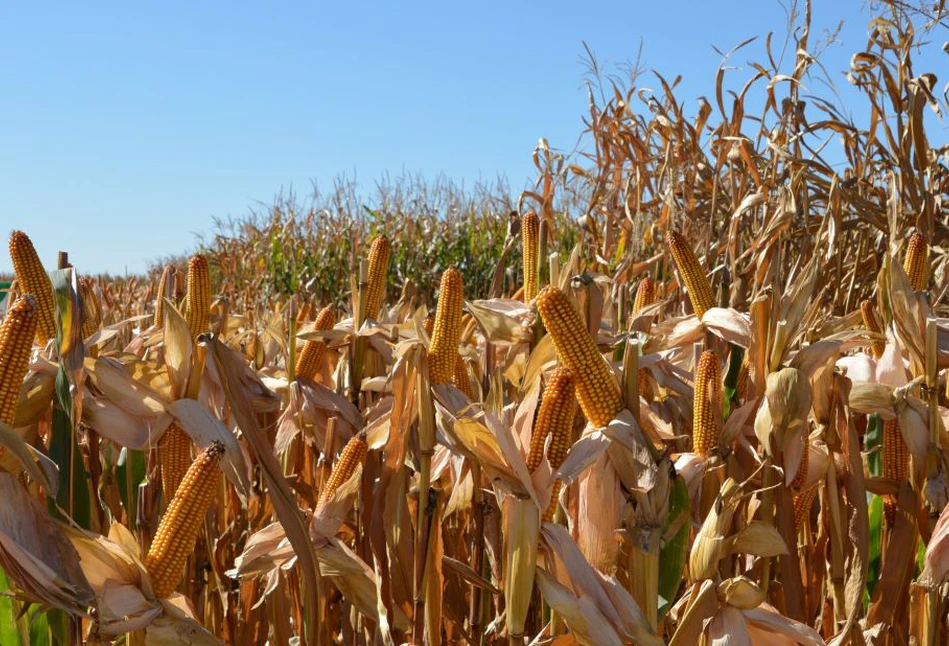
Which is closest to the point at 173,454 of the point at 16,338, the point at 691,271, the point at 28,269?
the point at 28,269

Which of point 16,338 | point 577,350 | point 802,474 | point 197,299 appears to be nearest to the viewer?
point 16,338

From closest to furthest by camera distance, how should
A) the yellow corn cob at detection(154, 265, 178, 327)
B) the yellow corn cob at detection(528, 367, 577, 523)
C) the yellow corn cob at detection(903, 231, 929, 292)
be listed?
the yellow corn cob at detection(528, 367, 577, 523) → the yellow corn cob at detection(903, 231, 929, 292) → the yellow corn cob at detection(154, 265, 178, 327)

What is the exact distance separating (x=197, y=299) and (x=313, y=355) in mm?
544

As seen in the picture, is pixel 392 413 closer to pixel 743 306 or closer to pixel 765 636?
pixel 765 636

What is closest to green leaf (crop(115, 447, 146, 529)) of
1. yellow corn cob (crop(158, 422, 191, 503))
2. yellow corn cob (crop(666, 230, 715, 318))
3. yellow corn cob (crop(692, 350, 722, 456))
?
yellow corn cob (crop(158, 422, 191, 503))

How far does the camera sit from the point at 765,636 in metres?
1.91

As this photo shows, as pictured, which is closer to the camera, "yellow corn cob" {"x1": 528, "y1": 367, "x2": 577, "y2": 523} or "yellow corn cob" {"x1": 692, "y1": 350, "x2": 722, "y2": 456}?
"yellow corn cob" {"x1": 528, "y1": 367, "x2": 577, "y2": 523}

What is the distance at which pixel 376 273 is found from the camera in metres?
2.87

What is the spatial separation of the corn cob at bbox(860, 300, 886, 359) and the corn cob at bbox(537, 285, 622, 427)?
111 cm

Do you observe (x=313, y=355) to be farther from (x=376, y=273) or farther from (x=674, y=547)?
(x=674, y=547)

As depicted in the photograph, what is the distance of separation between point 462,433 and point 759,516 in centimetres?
84

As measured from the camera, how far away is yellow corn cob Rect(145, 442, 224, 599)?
5.16 feet

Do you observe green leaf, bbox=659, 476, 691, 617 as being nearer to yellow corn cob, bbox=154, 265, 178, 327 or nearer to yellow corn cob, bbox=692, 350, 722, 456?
yellow corn cob, bbox=692, 350, 722, 456

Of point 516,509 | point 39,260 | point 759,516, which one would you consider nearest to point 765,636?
point 759,516
